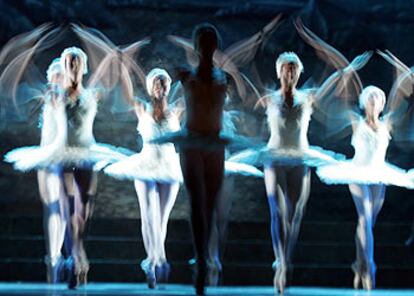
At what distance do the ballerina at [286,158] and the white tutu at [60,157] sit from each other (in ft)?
4.62

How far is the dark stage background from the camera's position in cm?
897

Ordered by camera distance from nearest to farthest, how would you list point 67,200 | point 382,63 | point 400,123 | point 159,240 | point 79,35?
point 67,200, point 159,240, point 400,123, point 79,35, point 382,63

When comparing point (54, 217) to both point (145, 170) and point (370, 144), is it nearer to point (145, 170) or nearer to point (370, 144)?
point (145, 170)

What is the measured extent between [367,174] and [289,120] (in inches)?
38.9

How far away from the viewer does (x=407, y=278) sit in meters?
7.36

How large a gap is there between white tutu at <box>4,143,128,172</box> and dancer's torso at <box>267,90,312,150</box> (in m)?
1.62

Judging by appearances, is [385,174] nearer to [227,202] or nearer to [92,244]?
[227,202]

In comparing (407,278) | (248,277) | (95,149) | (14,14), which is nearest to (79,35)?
(14,14)

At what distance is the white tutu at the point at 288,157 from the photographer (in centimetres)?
668

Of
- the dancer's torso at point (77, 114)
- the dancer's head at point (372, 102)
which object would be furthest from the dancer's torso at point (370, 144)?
the dancer's torso at point (77, 114)

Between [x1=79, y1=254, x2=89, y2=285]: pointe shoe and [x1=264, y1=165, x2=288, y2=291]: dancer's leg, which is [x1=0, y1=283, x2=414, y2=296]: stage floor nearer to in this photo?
[x1=79, y1=254, x2=89, y2=285]: pointe shoe

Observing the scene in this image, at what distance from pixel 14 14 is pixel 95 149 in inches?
130

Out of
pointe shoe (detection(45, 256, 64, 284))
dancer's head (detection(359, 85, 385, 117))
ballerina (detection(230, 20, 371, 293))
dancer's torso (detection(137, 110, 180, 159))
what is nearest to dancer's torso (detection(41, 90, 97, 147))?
dancer's torso (detection(137, 110, 180, 159))

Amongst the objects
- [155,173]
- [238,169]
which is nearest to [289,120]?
[238,169]
